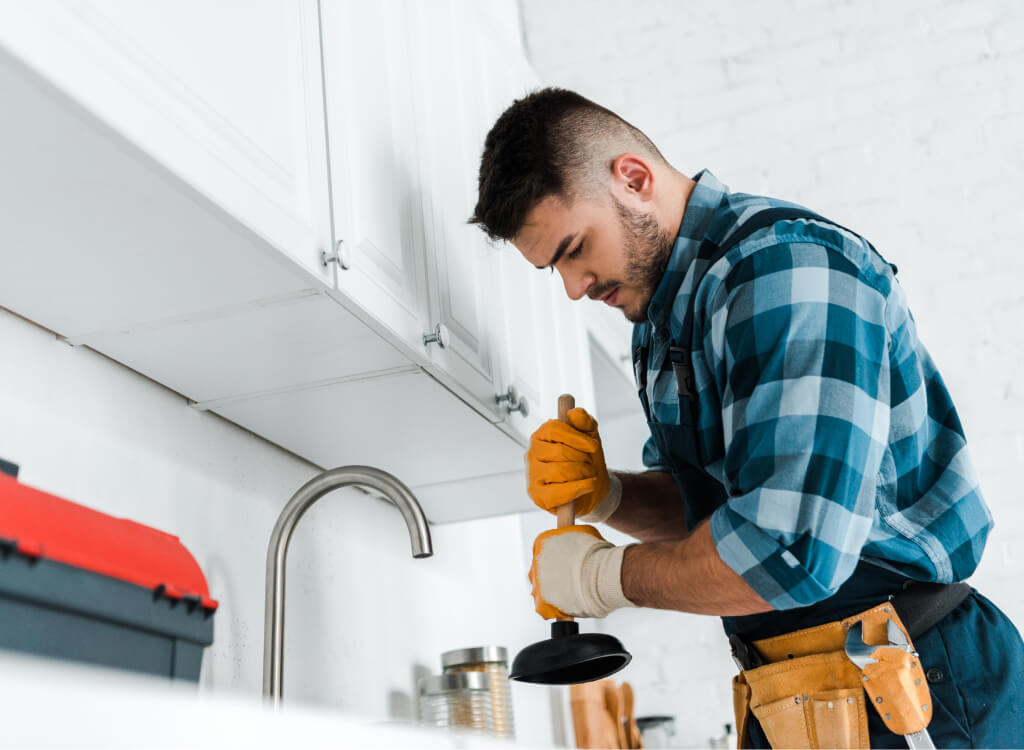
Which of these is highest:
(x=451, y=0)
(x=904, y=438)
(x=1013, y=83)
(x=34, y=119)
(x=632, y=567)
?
(x=1013, y=83)

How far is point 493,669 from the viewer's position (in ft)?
5.78

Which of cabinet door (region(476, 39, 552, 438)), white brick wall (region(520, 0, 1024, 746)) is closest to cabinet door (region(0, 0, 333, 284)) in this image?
cabinet door (region(476, 39, 552, 438))

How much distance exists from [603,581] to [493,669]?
615mm

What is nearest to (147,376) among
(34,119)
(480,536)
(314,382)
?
(314,382)

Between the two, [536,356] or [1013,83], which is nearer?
[536,356]

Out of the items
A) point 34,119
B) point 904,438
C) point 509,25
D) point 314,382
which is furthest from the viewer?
point 509,25

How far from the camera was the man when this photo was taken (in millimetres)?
1059

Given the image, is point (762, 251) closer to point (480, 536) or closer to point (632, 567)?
point (632, 567)

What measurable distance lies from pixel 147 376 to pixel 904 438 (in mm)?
957

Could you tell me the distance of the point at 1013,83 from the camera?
282cm

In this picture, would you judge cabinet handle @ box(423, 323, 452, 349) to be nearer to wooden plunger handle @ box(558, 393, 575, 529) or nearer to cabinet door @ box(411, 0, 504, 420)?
cabinet door @ box(411, 0, 504, 420)

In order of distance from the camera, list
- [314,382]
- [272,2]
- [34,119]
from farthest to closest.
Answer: [314,382] < [272,2] < [34,119]

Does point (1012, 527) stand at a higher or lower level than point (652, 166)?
lower

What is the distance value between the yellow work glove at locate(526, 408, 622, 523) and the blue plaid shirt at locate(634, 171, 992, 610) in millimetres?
202
